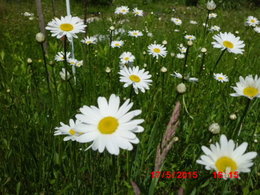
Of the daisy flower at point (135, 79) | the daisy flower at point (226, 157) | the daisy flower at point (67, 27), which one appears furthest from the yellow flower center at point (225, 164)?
the daisy flower at point (67, 27)

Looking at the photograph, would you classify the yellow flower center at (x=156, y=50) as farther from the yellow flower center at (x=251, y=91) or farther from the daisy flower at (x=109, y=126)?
the daisy flower at (x=109, y=126)

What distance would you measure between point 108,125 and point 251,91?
0.76m

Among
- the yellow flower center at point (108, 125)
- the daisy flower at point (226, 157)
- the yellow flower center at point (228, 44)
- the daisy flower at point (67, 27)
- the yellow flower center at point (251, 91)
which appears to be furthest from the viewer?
the yellow flower center at point (228, 44)

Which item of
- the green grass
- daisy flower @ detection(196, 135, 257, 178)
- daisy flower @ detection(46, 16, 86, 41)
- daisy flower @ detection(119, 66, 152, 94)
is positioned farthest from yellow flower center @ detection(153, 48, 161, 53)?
daisy flower @ detection(196, 135, 257, 178)

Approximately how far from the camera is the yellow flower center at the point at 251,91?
1.20 m

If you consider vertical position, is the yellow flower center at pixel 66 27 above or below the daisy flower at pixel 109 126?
above

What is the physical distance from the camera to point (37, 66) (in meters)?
3.08

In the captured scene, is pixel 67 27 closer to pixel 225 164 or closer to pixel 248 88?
pixel 248 88

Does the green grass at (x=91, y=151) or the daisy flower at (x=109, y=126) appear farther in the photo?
the green grass at (x=91, y=151)

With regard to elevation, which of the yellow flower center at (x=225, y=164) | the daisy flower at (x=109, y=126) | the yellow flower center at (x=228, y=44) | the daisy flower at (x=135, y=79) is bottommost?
the yellow flower center at (x=225, y=164)

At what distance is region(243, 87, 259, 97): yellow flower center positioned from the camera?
1.20 metres

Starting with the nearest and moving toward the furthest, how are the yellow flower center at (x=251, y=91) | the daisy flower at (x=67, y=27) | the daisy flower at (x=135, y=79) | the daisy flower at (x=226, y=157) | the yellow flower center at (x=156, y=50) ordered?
1. the daisy flower at (x=226, y=157)
2. the yellow flower center at (x=251, y=91)
3. the daisy flower at (x=67, y=27)
4. the daisy flower at (x=135, y=79)
5. the yellow flower center at (x=156, y=50)

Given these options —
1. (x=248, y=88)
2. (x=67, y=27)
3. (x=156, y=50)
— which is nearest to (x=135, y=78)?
(x=67, y=27)

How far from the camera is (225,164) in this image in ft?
2.78
